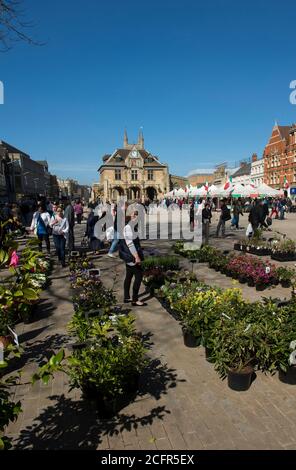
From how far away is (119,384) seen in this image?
3.71m

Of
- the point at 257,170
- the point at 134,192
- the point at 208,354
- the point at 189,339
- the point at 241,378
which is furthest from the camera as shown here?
the point at 134,192

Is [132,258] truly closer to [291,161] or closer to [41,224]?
[41,224]

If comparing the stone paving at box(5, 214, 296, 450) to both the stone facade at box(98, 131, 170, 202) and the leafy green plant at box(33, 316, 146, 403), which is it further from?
the stone facade at box(98, 131, 170, 202)

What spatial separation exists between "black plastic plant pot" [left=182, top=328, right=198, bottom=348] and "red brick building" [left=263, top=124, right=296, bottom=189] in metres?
59.9

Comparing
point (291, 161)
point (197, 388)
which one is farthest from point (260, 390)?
point (291, 161)

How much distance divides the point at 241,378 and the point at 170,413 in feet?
3.46

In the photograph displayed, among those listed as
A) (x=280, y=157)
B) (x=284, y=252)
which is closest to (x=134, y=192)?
(x=280, y=157)

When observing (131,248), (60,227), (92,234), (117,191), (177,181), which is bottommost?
(92,234)

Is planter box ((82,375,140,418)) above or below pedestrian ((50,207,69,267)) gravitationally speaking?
below

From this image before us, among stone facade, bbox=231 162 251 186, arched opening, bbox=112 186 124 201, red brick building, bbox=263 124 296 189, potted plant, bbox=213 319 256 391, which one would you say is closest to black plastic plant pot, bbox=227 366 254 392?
potted plant, bbox=213 319 256 391

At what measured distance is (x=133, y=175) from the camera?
91.2 m

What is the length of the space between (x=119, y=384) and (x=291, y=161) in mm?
63544

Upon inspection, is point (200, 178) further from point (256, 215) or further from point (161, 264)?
point (161, 264)

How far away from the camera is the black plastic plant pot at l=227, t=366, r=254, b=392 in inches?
164
